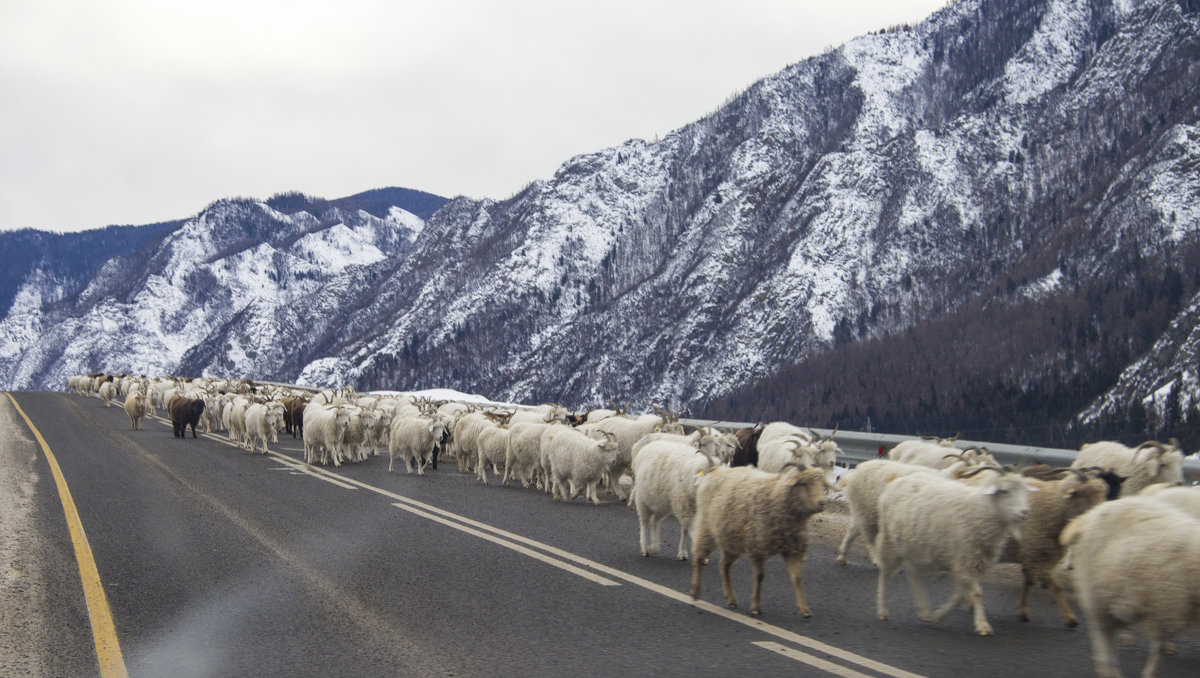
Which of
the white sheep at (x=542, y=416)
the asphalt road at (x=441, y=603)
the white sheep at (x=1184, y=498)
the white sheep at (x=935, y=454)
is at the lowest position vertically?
the asphalt road at (x=441, y=603)

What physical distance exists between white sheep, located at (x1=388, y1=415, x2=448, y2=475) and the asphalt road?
455cm

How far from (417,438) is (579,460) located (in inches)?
201

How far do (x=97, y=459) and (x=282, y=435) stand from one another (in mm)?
9635

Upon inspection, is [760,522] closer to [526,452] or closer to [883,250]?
[526,452]

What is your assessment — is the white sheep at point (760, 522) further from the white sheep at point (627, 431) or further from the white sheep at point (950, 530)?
the white sheep at point (627, 431)

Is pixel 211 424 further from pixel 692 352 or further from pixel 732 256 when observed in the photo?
pixel 732 256

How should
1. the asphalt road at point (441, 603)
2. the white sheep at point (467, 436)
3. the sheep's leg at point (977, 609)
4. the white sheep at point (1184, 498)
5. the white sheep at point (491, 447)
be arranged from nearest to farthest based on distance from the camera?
the asphalt road at point (441, 603) → the sheep's leg at point (977, 609) → the white sheep at point (1184, 498) → the white sheep at point (491, 447) → the white sheep at point (467, 436)

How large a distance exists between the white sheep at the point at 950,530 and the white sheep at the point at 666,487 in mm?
1916

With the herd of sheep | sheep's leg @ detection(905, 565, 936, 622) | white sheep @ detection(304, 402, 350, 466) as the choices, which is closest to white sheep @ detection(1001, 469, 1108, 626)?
the herd of sheep

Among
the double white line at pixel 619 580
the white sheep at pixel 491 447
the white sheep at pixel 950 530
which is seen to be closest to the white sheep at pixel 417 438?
the white sheep at pixel 491 447

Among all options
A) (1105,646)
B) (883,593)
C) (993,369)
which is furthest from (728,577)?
(993,369)

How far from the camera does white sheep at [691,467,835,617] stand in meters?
7.31

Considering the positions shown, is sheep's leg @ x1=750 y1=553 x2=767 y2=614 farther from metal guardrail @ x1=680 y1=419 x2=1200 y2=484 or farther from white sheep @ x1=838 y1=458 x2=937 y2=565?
metal guardrail @ x1=680 y1=419 x2=1200 y2=484

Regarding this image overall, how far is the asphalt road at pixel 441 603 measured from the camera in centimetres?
607
